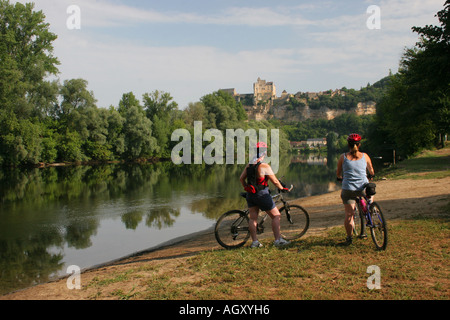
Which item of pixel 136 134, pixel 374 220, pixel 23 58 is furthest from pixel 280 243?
pixel 136 134

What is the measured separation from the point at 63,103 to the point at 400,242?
182 feet

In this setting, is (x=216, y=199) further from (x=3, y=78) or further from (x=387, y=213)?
(x=3, y=78)

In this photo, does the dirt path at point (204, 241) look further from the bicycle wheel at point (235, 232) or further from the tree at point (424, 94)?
the tree at point (424, 94)

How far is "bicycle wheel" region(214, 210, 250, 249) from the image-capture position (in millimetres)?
7870

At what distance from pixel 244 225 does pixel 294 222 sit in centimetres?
119

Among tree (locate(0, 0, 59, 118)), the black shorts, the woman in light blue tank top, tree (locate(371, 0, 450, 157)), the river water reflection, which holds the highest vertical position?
tree (locate(0, 0, 59, 118))

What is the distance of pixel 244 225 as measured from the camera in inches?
315

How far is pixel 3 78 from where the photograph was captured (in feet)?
141

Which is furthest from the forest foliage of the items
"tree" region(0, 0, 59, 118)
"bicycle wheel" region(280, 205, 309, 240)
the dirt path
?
"bicycle wheel" region(280, 205, 309, 240)

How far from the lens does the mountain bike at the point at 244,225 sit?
7796mm

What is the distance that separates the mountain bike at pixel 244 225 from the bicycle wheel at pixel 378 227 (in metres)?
1.72

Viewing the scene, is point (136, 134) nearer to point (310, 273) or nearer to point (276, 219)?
point (276, 219)

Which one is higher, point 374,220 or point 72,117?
point 72,117

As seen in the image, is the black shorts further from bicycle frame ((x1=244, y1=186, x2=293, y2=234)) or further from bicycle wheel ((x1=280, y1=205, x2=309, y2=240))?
bicycle wheel ((x1=280, y1=205, x2=309, y2=240))
